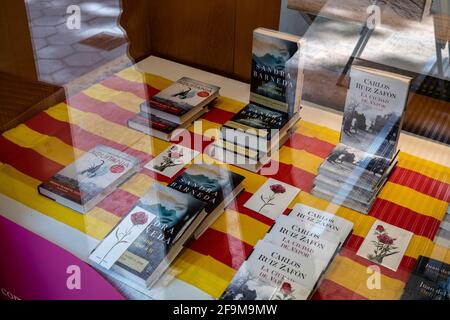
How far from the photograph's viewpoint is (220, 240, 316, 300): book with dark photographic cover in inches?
41.7

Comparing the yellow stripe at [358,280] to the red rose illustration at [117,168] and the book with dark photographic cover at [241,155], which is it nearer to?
the book with dark photographic cover at [241,155]

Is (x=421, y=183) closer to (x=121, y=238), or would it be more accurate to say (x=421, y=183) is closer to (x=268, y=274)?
(x=268, y=274)

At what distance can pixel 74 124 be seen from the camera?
162 cm

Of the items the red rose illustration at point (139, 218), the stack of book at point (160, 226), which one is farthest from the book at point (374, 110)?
the red rose illustration at point (139, 218)

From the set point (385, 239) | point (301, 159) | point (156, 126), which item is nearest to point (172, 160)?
point (156, 126)

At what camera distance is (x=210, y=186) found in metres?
1.32

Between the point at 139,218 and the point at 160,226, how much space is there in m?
0.06

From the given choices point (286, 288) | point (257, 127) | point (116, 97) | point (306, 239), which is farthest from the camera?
point (116, 97)

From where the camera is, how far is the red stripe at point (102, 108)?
5.39 feet

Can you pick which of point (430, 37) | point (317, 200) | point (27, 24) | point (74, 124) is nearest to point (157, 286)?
point (317, 200)

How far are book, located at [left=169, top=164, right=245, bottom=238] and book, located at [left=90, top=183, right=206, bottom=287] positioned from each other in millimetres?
27

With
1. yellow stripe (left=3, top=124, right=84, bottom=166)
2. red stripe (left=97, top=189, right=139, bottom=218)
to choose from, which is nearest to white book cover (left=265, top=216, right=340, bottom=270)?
red stripe (left=97, top=189, right=139, bottom=218)

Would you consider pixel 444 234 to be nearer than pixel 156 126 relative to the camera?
Yes

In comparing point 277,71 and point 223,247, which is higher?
point 277,71
